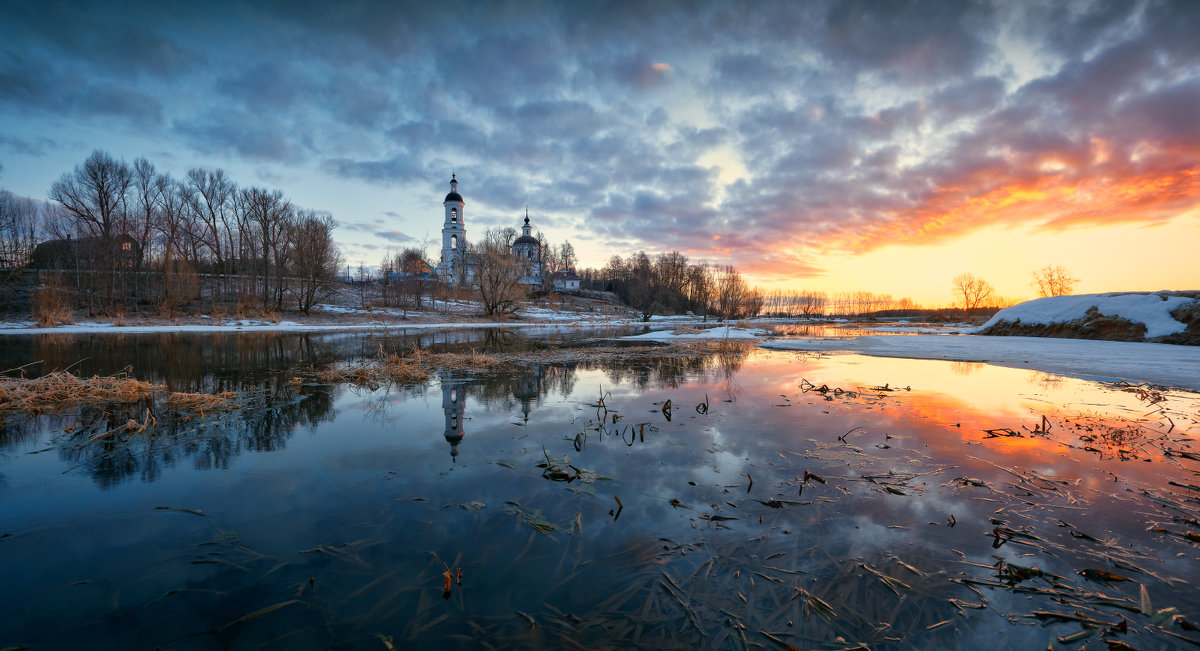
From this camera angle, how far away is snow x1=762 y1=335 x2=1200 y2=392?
36.1 ft

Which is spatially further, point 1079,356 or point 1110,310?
point 1110,310

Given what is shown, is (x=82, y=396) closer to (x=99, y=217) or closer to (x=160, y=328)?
(x=160, y=328)

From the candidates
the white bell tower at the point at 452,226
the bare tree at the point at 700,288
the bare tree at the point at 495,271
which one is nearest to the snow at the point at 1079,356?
the bare tree at the point at 495,271

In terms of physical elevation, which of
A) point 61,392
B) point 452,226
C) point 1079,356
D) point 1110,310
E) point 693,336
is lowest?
point 61,392

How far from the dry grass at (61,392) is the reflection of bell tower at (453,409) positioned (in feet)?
18.7

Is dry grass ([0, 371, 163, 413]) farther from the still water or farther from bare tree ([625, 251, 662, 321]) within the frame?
bare tree ([625, 251, 662, 321])

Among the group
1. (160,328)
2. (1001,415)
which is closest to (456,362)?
(1001,415)

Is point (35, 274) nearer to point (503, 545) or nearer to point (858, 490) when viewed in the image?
point (503, 545)

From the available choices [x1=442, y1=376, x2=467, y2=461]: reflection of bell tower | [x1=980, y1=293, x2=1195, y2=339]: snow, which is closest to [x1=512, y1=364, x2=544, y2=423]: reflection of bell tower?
[x1=442, y1=376, x2=467, y2=461]: reflection of bell tower

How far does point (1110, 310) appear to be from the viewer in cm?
2061

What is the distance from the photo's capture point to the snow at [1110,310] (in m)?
18.5

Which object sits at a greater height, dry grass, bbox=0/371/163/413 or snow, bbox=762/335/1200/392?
snow, bbox=762/335/1200/392

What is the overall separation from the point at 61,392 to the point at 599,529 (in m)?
10.8

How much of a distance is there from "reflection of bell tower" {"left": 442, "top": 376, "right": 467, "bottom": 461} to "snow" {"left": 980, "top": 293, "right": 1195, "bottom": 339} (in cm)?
2883
